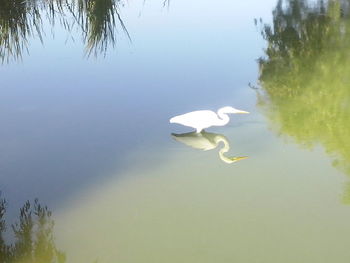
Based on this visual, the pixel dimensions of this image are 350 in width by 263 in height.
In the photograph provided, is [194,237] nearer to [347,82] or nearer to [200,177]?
[200,177]

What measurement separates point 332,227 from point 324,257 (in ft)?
0.60

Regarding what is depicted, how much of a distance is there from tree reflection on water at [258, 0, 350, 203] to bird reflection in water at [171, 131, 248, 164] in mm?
345

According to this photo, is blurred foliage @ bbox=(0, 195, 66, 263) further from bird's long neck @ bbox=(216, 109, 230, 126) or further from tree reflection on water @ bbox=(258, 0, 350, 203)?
tree reflection on water @ bbox=(258, 0, 350, 203)

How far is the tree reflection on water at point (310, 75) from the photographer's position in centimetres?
260

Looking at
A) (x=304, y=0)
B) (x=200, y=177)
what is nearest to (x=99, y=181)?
(x=200, y=177)

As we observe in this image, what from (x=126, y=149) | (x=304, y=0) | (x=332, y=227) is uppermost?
(x=304, y=0)

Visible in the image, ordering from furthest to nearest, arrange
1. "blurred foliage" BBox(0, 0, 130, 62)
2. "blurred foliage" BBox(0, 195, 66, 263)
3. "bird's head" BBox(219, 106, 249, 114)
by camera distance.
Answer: "blurred foliage" BBox(0, 0, 130, 62)
"bird's head" BBox(219, 106, 249, 114)
"blurred foliage" BBox(0, 195, 66, 263)

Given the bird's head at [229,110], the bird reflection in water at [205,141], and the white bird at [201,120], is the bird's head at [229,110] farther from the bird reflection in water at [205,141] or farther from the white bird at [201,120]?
the bird reflection in water at [205,141]

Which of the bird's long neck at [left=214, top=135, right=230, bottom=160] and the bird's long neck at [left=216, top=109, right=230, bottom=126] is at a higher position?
the bird's long neck at [left=216, top=109, right=230, bottom=126]

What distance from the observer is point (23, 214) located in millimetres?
2090

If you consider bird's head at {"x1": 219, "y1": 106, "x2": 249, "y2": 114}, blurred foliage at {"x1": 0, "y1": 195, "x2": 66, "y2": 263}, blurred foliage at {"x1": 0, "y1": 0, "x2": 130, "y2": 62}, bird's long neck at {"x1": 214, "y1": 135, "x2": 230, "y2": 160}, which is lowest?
blurred foliage at {"x1": 0, "y1": 195, "x2": 66, "y2": 263}

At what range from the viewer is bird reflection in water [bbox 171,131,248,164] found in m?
2.44

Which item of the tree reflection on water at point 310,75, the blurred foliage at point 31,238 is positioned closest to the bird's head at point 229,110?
the tree reflection on water at point 310,75

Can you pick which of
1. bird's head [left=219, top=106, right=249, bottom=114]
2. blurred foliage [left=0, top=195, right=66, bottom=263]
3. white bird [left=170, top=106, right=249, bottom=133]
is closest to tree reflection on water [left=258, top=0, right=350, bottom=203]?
bird's head [left=219, top=106, right=249, bottom=114]
